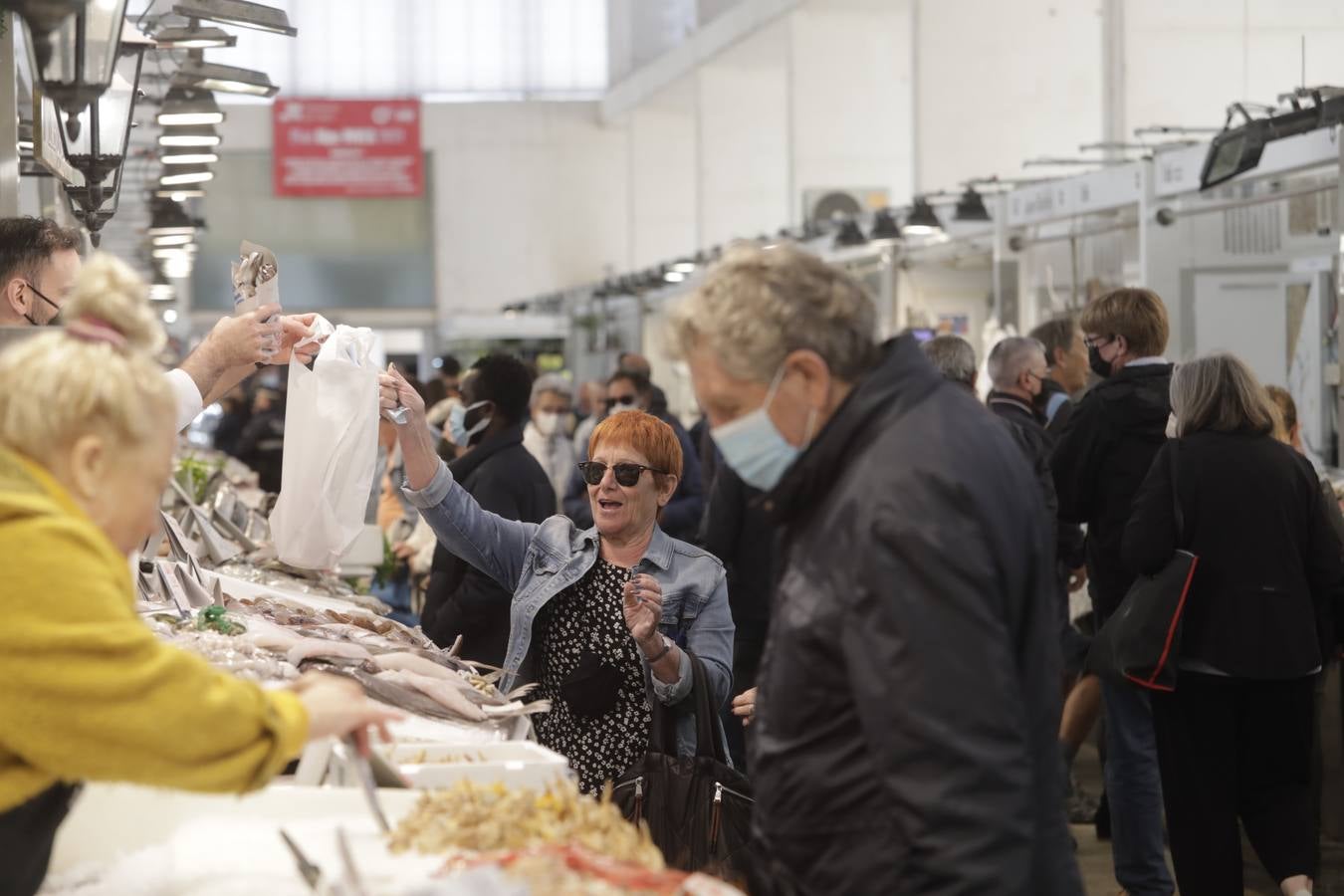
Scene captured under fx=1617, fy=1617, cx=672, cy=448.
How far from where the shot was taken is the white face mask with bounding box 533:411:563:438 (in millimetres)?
10742

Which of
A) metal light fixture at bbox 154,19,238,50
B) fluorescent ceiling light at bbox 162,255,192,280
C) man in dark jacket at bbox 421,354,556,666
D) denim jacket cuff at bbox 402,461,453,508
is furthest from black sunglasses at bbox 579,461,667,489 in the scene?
fluorescent ceiling light at bbox 162,255,192,280

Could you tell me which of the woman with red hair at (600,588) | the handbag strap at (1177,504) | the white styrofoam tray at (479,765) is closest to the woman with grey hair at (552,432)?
the handbag strap at (1177,504)

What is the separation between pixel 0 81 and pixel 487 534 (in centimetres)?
210

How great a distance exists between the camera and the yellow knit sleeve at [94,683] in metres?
1.64

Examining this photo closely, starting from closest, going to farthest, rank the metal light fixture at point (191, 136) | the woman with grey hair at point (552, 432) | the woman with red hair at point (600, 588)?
the woman with red hair at point (600, 588), the metal light fixture at point (191, 136), the woman with grey hair at point (552, 432)

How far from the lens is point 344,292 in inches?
1136

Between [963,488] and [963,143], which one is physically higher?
[963,143]

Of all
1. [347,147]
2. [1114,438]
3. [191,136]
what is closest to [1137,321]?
[1114,438]

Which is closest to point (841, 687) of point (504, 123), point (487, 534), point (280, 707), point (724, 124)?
point (280, 707)

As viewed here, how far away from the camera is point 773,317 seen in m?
2.05

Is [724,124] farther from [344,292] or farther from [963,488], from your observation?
[963,488]

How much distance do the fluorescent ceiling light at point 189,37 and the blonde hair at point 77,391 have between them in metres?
4.86

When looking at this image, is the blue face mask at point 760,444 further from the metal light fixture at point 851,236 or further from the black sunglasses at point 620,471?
the metal light fixture at point 851,236

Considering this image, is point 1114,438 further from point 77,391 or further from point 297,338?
point 77,391
